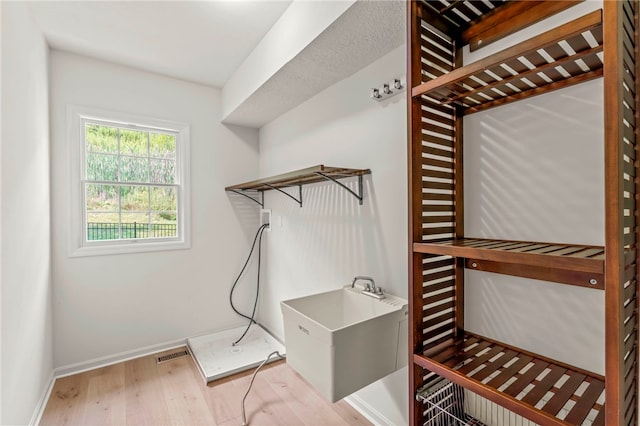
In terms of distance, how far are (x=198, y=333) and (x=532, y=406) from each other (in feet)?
9.57

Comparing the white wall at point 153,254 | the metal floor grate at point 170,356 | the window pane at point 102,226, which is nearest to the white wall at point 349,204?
the white wall at point 153,254

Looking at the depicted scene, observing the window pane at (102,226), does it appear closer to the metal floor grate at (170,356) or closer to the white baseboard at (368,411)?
the metal floor grate at (170,356)

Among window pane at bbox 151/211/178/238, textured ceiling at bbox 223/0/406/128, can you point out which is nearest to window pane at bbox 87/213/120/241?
window pane at bbox 151/211/178/238

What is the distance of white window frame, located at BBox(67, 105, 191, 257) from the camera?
96.2 inches

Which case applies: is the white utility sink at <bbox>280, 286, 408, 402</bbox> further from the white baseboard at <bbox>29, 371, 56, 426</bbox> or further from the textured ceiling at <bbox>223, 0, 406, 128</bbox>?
the white baseboard at <bbox>29, 371, 56, 426</bbox>

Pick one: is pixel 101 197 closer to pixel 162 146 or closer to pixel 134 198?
pixel 134 198

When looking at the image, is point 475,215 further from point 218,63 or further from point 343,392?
point 218,63

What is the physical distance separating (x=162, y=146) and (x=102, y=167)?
1.72ft

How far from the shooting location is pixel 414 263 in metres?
1.02

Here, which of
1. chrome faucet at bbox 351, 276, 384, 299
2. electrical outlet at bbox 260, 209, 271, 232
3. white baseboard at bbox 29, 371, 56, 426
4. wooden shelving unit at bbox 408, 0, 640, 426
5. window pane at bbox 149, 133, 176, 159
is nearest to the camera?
wooden shelving unit at bbox 408, 0, 640, 426

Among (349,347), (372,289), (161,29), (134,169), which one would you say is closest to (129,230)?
(134,169)

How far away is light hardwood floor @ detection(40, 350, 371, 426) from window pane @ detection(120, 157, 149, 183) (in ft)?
5.30

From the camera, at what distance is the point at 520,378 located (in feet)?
3.03

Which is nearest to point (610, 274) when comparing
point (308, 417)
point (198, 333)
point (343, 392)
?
point (343, 392)
